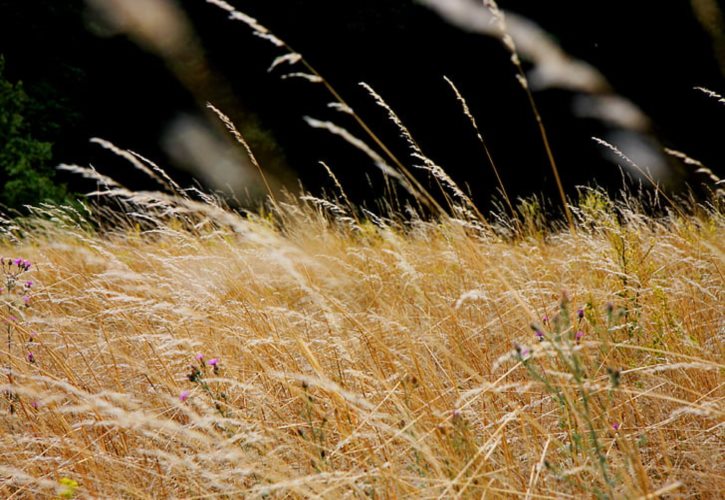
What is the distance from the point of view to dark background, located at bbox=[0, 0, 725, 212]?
553cm

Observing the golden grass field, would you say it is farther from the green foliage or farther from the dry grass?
the green foliage

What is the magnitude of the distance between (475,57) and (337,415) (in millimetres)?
6135

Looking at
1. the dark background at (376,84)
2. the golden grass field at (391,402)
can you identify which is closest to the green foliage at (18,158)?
the dark background at (376,84)

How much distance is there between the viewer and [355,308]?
2266 mm

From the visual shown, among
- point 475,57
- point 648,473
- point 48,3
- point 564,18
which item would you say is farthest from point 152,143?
point 648,473

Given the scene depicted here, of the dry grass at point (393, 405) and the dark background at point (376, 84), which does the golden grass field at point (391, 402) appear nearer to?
the dry grass at point (393, 405)

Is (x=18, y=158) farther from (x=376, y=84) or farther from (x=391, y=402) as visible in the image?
(x=391, y=402)

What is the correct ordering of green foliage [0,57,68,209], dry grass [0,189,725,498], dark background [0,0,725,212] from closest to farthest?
Result: dry grass [0,189,725,498]
dark background [0,0,725,212]
green foliage [0,57,68,209]

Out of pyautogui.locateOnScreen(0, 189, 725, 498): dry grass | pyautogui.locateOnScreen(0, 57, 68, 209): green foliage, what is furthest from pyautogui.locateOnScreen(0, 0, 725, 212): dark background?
pyautogui.locateOnScreen(0, 189, 725, 498): dry grass

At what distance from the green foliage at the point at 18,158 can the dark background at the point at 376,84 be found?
1296 millimetres

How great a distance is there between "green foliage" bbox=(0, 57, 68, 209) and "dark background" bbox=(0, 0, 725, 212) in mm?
1296

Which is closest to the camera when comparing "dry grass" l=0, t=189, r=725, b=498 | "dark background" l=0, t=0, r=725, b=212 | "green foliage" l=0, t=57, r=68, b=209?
"dry grass" l=0, t=189, r=725, b=498

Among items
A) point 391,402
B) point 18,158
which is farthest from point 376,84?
point 391,402

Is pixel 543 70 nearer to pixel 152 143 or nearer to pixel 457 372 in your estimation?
pixel 457 372
